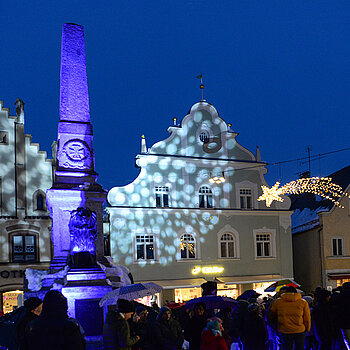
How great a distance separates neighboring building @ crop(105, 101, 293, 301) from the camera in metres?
26.2

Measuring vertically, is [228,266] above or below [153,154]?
below

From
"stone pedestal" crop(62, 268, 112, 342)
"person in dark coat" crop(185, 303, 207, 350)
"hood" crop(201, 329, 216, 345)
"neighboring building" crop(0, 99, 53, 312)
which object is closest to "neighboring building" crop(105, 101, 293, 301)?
"neighboring building" crop(0, 99, 53, 312)

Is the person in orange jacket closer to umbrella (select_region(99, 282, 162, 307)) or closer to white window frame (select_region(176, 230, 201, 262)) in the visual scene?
umbrella (select_region(99, 282, 162, 307))

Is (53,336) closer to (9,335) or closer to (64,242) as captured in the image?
(9,335)

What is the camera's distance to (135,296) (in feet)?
29.9

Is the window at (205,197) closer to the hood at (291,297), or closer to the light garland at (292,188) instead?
the light garland at (292,188)

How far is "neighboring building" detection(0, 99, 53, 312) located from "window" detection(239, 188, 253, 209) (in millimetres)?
9851

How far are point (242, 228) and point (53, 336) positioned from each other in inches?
963

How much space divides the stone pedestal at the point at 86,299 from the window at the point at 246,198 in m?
17.3

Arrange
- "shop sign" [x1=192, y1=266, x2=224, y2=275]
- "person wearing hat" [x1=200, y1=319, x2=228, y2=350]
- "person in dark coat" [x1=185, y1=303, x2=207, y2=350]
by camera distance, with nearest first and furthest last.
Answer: "person wearing hat" [x1=200, y1=319, x2=228, y2=350], "person in dark coat" [x1=185, y1=303, x2=207, y2=350], "shop sign" [x1=192, y1=266, x2=224, y2=275]

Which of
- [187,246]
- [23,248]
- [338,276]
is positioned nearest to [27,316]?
[23,248]

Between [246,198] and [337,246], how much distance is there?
18.5 ft

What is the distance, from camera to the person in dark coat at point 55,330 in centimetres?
450

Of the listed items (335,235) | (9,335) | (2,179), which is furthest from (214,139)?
(9,335)
